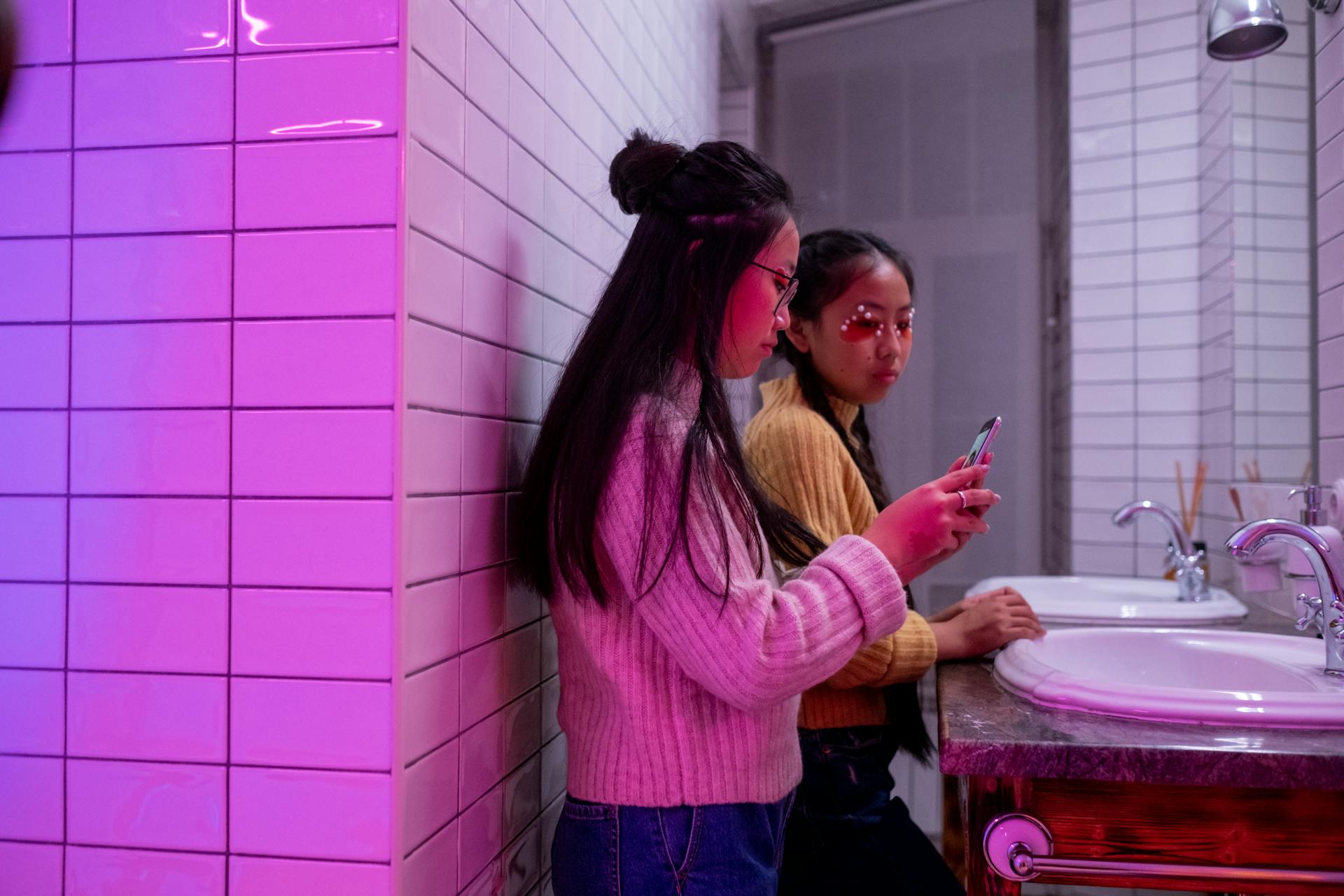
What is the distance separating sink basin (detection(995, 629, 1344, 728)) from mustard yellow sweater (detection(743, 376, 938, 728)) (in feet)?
0.40

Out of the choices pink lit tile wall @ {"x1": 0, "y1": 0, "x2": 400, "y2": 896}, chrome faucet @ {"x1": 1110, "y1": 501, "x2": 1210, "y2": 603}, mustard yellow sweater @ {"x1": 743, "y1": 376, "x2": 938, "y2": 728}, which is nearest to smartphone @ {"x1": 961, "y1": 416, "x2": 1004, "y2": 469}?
mustard yellow sweater @ {"x1": 743, "y1": 376, "x2": 938, "y2": 728}

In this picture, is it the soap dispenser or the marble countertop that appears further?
the soap dispenser

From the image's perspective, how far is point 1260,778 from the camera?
868 mm

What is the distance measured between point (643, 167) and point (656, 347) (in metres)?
0.21

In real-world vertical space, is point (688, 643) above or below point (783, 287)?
below

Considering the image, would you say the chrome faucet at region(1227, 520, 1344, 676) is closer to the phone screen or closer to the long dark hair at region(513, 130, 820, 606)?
the phone screen

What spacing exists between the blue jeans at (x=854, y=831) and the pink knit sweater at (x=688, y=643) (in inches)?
10.4

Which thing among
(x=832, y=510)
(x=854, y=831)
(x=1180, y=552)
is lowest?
(x=854, y=831)

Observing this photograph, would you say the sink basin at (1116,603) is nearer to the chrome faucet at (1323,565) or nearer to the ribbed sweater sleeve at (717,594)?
the chrome faucet at (1323,565)

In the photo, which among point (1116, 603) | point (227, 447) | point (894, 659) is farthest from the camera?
point (1116, 603)

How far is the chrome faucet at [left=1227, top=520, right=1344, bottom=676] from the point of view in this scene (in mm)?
1108

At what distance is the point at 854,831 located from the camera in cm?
128

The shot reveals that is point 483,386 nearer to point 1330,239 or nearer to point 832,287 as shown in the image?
point 832,287

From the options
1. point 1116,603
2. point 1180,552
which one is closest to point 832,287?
point 1116,603
